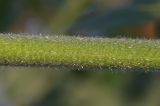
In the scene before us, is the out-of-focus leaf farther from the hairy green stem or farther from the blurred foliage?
the hairy green stem

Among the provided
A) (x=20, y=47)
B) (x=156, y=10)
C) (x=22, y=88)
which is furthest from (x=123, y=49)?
(x=22, y=88)

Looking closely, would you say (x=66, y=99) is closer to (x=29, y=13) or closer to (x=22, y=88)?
(x=22, y=88)

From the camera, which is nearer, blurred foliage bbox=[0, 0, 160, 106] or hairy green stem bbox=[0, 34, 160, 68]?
hairy green stem bbox=[0, 34, 160, 68]

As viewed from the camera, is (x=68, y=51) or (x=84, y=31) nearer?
(x=68, y=51)

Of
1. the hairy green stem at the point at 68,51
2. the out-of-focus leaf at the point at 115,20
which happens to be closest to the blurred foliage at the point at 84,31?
the out-of-focus leaf at the point at 115,20

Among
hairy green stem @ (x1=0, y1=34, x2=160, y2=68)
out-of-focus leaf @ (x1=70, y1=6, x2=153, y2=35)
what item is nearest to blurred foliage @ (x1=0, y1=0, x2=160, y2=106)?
→ out-of-focus leaf @ (x1=70, y1=6, x2=153, y2=35)

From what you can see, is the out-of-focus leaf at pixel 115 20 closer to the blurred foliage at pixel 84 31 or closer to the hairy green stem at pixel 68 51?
the blurred foliage at pixel 84 31

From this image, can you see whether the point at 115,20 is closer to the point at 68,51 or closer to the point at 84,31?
the point at 84,31

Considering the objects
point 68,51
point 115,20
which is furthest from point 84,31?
point 68,51
